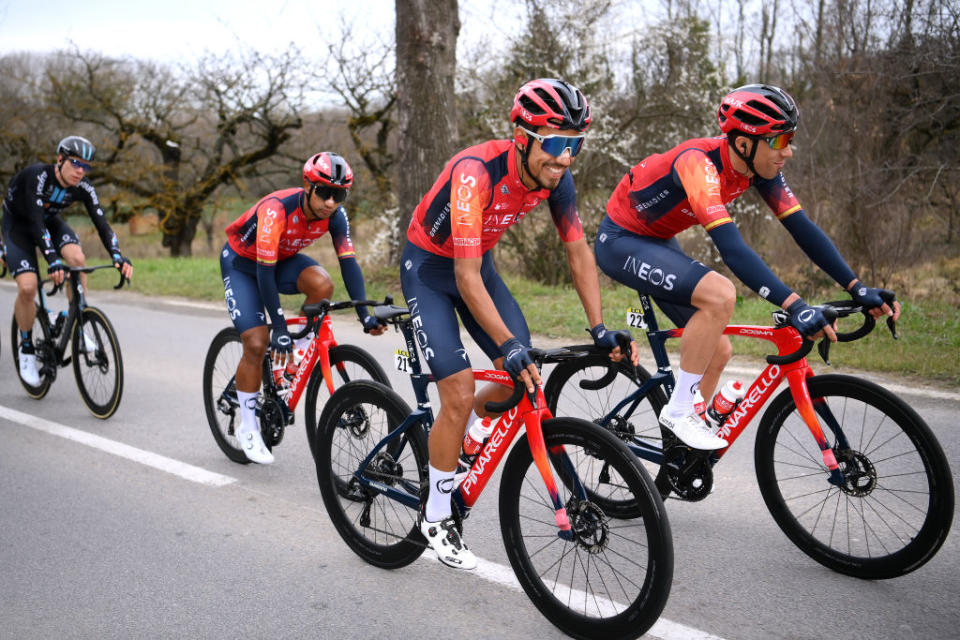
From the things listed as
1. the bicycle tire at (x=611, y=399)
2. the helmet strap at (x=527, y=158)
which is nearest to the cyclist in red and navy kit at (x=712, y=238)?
the bicycle tire at (x=611, y=399)

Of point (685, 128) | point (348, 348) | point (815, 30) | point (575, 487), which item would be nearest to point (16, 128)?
point (685, 128)

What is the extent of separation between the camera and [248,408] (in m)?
5.06

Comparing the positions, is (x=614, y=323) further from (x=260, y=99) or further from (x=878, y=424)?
(x=260, y=99)

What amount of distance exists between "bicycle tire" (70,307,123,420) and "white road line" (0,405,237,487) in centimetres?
34

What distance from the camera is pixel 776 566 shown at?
3619 millimetres

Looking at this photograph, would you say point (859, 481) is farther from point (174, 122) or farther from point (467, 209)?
point (174, 122)

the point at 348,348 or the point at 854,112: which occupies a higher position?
the point at 854,112

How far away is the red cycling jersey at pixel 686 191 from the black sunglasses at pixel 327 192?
4.98 feet

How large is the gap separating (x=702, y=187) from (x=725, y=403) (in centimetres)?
101

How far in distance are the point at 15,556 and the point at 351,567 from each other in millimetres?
1661

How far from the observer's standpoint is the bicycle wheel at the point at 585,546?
280 centimetres

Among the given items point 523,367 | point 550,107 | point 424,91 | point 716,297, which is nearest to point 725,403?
point 716,297

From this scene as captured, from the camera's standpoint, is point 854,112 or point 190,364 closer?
point 190,364

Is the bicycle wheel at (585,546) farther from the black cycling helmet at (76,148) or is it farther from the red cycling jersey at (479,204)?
the black cycling helmet at (76,148)
